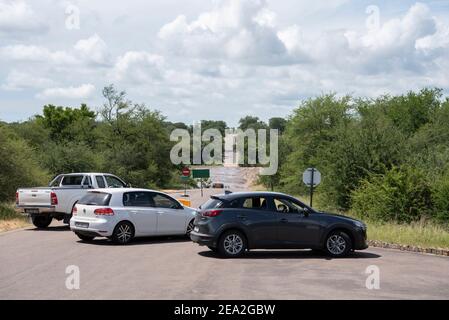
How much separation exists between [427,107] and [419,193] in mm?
48404

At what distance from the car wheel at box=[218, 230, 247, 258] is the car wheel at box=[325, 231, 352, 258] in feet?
7.14

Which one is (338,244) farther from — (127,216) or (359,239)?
(127,216)

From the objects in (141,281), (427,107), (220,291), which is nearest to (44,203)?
(141,281)

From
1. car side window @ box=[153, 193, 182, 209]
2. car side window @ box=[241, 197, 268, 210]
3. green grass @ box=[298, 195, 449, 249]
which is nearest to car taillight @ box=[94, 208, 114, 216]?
car side window @ box=[153, 193, 182, 209]

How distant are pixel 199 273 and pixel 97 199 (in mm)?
6576

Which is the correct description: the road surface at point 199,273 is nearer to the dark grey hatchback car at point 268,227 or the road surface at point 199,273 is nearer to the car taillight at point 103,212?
the dark grey hatchback car at point 268,227

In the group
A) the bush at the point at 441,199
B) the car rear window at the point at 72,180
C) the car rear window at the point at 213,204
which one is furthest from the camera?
the bush at the point at 441,199

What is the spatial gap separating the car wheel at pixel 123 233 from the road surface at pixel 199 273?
36 centimetres

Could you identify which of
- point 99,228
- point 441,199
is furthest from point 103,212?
point 441,199

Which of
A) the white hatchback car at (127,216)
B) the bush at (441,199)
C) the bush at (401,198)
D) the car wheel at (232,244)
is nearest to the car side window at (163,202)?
the white hatchback car at (127,216)

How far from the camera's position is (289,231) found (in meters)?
16.5

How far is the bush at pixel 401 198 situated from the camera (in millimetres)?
30047

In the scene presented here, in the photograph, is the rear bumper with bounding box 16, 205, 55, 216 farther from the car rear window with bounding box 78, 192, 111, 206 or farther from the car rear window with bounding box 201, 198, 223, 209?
the car rear window with bounding box 201, 198, 223, 209
